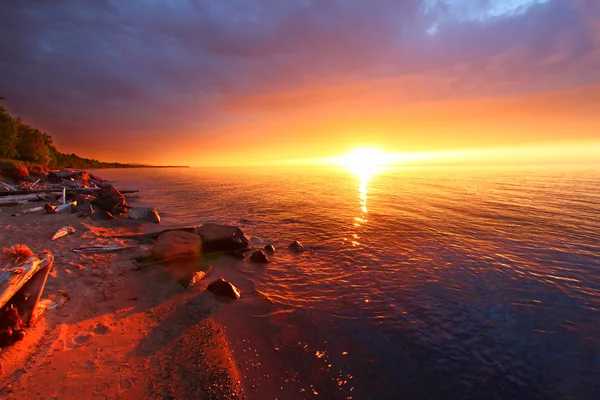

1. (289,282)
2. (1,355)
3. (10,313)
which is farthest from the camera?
(289,282)

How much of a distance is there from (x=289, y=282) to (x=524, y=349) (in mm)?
8747

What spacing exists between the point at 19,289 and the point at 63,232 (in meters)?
11.4

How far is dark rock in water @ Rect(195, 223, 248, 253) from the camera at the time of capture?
610 inches

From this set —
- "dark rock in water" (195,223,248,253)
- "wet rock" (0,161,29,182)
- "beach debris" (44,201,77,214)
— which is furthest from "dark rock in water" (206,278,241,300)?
"wet rock" (0,161,29,182)

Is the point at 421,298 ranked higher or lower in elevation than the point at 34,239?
lower

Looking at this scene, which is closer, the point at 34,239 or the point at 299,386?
the point at 299,386

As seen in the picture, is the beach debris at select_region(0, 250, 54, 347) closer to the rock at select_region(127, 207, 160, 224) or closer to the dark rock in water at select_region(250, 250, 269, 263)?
the dark rock in water at select_region(250, 250, 269, 263)

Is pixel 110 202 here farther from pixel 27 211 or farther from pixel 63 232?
pixel 63 232

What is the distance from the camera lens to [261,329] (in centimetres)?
849

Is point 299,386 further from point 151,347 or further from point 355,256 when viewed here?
point 355,256

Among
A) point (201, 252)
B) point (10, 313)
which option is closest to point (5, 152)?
point (201, 252)

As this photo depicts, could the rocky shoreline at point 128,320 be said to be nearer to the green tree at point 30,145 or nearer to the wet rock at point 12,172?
the wet rock at point 12,172

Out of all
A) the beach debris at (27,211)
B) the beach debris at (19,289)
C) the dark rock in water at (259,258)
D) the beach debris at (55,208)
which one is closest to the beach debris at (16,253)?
the beach debris at (19,289)

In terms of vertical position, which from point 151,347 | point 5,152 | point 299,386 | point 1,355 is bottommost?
point 299,386
